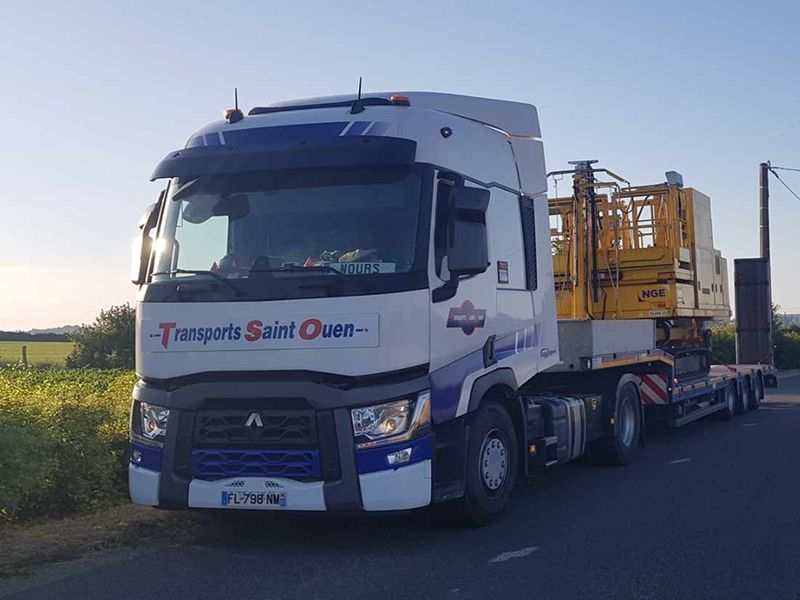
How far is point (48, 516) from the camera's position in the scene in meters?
8.30

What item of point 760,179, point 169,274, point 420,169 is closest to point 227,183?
point 169,274

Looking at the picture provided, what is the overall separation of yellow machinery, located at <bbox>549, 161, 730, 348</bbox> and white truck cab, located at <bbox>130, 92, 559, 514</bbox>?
22.0ft

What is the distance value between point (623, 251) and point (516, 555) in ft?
27.5

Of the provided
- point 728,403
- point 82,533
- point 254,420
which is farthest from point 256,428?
point 728,403

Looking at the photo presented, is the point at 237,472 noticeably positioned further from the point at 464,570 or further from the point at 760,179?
the point at 760,179

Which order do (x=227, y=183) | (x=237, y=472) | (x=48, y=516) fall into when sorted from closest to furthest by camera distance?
(x=237, y=472), (x=227, y=183), (x=48, y=516)

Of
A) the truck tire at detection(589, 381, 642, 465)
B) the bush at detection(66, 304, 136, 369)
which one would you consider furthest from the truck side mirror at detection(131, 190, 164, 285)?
the bush at detection(66, 304, 136, 369)

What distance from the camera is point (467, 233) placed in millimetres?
7398

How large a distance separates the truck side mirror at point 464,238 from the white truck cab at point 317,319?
1 cm

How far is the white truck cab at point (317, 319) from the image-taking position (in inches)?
272

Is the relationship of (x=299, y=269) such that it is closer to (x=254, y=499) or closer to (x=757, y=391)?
(x=254, y=499)

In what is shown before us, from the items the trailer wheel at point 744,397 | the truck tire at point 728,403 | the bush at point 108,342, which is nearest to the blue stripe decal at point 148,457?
the truck tire at point 728,403

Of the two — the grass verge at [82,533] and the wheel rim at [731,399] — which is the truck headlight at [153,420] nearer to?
the grass verge at [82,533]

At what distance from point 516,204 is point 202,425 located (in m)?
3.47
